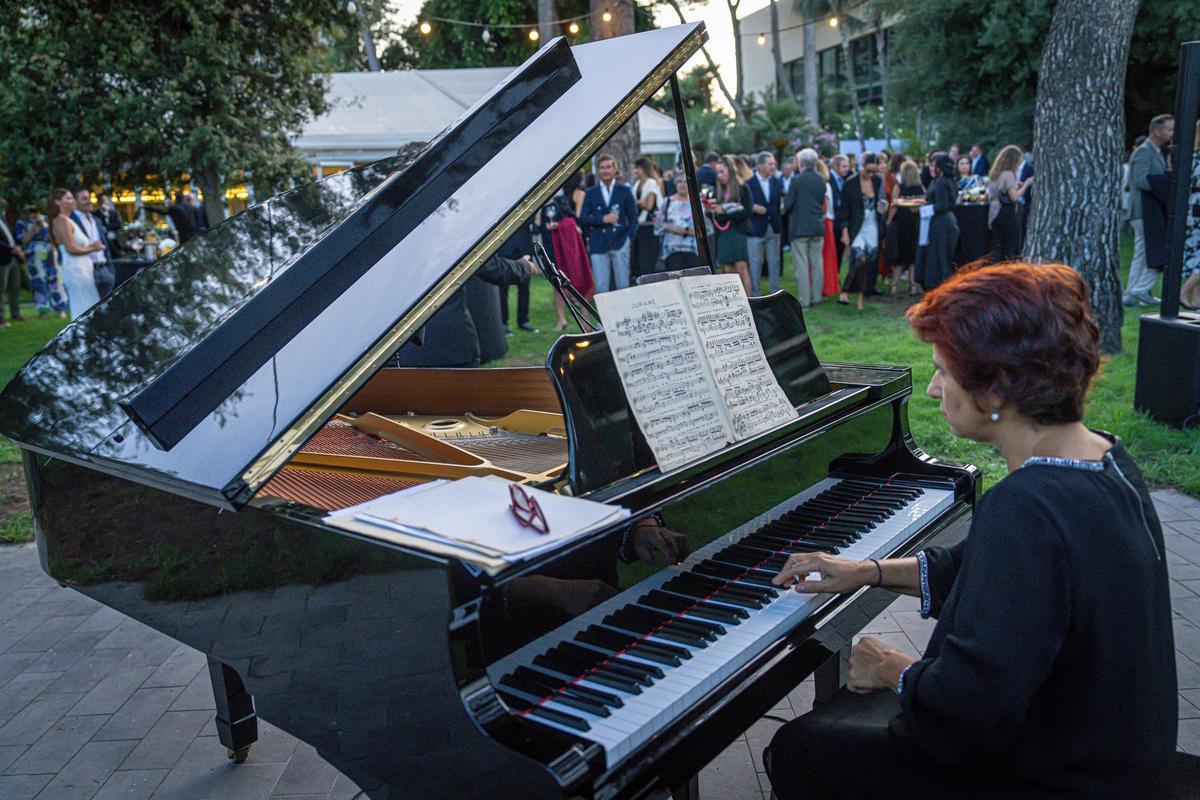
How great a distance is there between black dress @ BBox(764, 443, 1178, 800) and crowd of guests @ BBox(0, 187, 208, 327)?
9784 mm

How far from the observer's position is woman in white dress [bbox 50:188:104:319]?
33.3 ft

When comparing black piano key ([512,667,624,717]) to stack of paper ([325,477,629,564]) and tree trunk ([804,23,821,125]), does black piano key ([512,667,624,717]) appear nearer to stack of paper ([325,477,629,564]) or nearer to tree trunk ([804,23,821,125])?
stack of paper ([325,477,629,564])

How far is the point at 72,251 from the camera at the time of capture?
10.2 meters

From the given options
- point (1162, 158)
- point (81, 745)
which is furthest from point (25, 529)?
point (1162, 158)

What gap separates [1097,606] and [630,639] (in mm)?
899

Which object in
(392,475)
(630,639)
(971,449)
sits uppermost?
(392,475)

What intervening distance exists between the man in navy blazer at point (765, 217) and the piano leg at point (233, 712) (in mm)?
9101

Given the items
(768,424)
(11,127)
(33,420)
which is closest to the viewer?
(768,424)

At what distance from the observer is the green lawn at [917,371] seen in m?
5.66

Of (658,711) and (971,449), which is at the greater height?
(658,711)

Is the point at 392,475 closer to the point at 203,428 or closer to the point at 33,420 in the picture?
the point at 203,428

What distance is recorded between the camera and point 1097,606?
5.23ft

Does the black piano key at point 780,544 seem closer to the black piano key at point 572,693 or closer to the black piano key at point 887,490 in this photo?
the black piano key at point 887,490

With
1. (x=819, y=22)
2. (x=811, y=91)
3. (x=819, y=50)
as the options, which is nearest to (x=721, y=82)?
(x=811, y=91)
